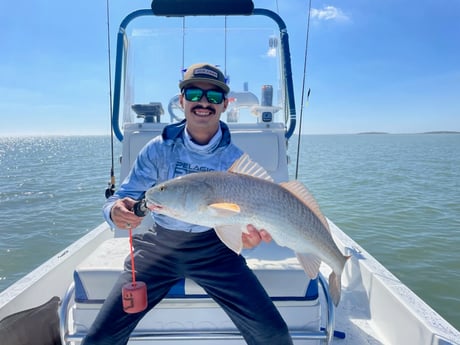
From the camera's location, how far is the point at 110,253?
2.95m

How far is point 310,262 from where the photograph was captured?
2.24m

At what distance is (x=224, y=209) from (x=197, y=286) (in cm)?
98

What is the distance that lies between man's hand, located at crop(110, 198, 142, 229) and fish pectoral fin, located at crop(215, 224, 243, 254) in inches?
21.9

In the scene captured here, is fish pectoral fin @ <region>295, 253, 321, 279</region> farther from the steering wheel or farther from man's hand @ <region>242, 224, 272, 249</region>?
the steering wheel

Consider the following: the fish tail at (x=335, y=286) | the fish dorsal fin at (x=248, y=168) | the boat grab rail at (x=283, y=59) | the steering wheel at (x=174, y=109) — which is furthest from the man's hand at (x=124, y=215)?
the steering wheel at (x=174, y=109)

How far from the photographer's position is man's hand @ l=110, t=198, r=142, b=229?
82.2 inches

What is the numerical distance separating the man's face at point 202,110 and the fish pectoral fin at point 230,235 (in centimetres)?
99

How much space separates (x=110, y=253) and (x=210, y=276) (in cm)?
113

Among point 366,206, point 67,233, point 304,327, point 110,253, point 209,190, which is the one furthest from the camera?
point 366,206

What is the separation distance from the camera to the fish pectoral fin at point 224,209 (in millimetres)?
1877

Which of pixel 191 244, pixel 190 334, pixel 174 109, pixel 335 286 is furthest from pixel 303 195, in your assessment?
pixel 174 109

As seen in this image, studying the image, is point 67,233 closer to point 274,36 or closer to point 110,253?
point 110,253

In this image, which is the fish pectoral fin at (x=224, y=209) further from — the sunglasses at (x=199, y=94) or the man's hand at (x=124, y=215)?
the sunglasses at (x=199, y=94)

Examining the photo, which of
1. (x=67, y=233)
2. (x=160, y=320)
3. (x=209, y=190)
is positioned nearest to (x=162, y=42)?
(x=209, y=190)
